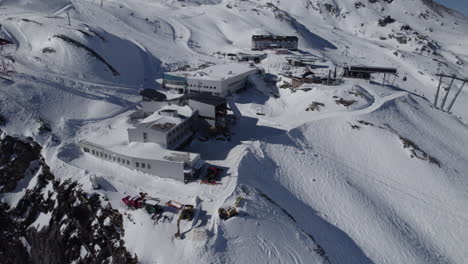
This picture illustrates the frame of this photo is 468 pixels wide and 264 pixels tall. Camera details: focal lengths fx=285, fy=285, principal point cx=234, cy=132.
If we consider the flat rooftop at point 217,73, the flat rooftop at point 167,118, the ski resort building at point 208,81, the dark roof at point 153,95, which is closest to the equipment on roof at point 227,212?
the flat rooftop at point 167,118

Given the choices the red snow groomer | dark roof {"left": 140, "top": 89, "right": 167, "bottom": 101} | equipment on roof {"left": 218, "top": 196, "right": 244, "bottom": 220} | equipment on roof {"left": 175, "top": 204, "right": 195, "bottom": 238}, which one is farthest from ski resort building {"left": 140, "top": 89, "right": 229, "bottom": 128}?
equipment on roof {"left": 218, "top": 196, "right": 244, "bottom": 220}

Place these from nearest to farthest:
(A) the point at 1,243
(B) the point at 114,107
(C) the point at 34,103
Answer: (A) the point at 1,243
(C) the point at 34,103
(B) the point at 114,107

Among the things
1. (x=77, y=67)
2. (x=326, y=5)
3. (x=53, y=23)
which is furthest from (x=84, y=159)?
(x=326, y=5)

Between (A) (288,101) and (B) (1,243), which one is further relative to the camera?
(A) (288,101)

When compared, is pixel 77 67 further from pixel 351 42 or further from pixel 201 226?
pixel 351 42

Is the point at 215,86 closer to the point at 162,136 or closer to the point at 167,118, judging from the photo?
the point at 167,118

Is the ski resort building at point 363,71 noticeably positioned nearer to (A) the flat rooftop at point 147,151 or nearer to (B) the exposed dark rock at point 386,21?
(A) the flat rooftop at point 147,151

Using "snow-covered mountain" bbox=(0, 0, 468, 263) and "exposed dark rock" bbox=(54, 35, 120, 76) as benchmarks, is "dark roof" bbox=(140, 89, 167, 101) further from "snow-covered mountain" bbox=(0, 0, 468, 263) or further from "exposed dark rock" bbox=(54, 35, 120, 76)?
"exposed dark rock" bbox=(54, 35, 120, 76)
